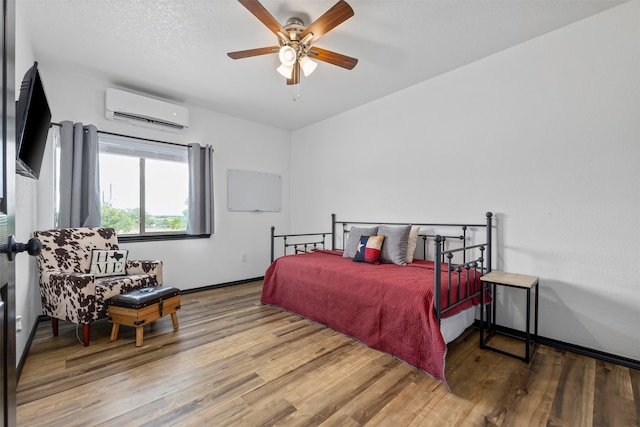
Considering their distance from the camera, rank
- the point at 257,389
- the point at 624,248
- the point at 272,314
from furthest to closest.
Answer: the point at 272,314, the point at 624,248, the point at 257,389

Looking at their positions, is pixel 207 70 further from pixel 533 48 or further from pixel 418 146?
pixel 533 48

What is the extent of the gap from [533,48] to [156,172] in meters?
4.11

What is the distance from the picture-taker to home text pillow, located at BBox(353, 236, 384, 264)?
9.34 feet

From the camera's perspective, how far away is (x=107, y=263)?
2.68 metres

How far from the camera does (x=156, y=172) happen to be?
358 centimetres

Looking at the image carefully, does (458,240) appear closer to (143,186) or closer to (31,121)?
(31,121)

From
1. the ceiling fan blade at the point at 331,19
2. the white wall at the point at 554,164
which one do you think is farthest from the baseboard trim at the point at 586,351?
the ceiling fan blade at the point at 331,19

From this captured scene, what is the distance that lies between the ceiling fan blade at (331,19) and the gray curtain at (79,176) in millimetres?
2513

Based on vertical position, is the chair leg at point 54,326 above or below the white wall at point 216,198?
below

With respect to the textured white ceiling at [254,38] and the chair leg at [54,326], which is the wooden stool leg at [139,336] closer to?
the chair leg at [54,326]

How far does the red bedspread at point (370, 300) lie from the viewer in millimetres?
1915

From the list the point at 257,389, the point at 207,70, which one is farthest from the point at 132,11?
the point at 257,389

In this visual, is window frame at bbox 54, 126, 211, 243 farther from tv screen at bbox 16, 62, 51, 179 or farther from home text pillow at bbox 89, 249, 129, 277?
tv screen at bbox 16, 62, 51, 179

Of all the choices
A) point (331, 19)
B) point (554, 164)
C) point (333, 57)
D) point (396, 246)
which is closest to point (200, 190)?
point (333, 57)
